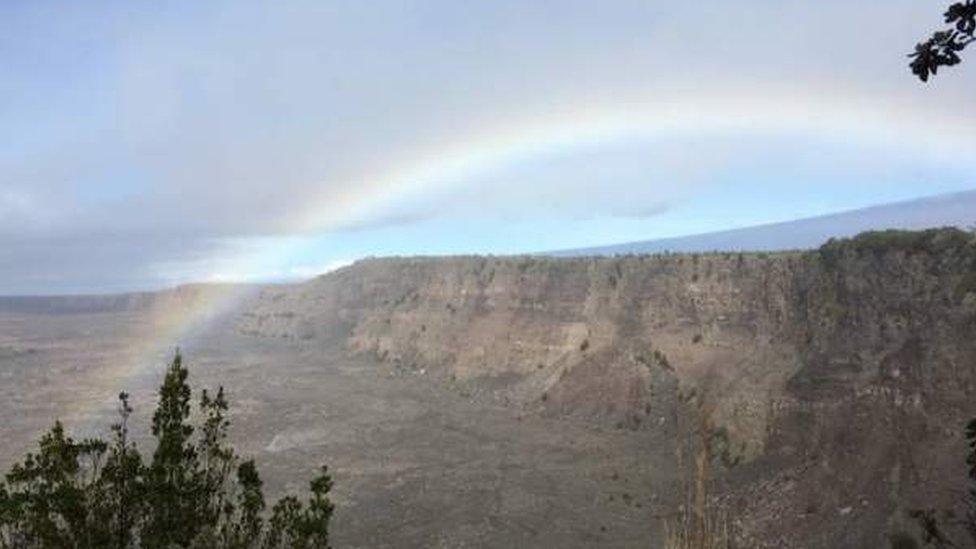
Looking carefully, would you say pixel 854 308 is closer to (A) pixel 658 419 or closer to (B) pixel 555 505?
(A) pixel 658 419

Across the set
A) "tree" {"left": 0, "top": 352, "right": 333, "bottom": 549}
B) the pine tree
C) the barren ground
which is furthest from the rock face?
the pine tree

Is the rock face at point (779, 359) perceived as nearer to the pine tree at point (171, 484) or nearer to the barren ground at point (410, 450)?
the barren ground at point (410, 450)

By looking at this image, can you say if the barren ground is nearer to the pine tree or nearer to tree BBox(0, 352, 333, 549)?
tree BBox(0, 352, 333, 549)

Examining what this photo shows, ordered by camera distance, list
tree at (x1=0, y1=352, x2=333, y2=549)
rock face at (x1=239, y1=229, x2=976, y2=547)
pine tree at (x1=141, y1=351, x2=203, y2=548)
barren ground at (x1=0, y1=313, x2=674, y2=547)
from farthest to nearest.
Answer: barren ground at (x1=0, y1=313, x2=674, y2=547) < rock face at (x1=239, y1=229, x2=976, y2=547) < pine tree at (x1=141, y1=351, x2=203, y2=548) < tree at (x1=0, y1=352, x2=333, y2=549)

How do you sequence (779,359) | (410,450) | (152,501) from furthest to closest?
1. (410,450)
2. (779,359)
3. (152,501)

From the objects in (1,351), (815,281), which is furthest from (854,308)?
(1,351)

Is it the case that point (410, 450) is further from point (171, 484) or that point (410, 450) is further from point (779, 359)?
point (171, 484)

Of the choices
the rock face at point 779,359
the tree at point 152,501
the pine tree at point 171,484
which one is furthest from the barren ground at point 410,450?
the pine tree at point 171,484

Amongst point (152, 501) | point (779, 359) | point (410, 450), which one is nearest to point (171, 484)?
point (152, 501)
